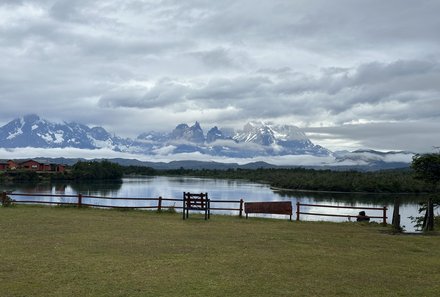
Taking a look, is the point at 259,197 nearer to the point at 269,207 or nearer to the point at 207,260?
the point at 269,207

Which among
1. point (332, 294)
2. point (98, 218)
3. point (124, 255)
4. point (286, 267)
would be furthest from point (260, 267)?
point (98, 218)

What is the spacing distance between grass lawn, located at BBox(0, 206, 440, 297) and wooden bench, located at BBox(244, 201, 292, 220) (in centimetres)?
364

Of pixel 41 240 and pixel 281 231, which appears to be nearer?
pixel 41 240

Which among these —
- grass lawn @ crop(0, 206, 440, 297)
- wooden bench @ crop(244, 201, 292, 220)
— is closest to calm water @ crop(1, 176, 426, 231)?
wooden bench @ crop(244, 201, 292, 220)

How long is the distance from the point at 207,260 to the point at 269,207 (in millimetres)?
13078

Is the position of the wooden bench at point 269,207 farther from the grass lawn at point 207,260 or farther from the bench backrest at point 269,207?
the grass lawn at point 207,260

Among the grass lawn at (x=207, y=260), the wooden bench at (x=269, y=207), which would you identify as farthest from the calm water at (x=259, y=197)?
the grass lawn at (x=207, y=260)

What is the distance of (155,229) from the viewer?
19.9m

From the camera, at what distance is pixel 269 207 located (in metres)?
26.0

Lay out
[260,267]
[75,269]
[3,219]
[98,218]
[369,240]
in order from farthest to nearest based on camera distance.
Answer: [98,218] < [3,219] < [369,240] < [260,267] < [75,269]

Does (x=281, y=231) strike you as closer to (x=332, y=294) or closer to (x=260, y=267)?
(x=260, y=267)

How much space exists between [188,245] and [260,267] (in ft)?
13.1

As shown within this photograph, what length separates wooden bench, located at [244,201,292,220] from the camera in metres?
25.7

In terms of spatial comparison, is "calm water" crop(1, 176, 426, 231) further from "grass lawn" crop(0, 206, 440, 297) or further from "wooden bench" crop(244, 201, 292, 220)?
"grass lawn" crop(0, 206, 440, 297)
